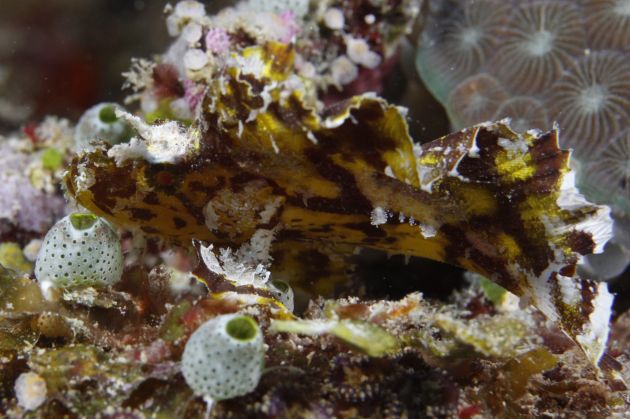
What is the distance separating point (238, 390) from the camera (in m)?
1.48

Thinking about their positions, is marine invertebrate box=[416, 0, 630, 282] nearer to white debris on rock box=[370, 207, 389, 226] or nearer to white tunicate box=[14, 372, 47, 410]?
white debris on rock box=[370, 207, 389, 226]

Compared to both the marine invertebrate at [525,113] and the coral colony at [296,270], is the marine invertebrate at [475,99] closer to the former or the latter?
→ the marine invertebrate at [525,113]

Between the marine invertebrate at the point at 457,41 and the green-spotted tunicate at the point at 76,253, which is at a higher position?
the marine invertebrate at the point at 457,41

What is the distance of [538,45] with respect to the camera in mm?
3023

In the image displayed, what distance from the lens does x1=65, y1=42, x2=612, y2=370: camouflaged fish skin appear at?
173cm

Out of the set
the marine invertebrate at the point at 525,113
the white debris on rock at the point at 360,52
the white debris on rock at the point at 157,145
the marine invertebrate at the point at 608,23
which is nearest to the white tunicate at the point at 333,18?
the white debris on rock at the point at 360,52

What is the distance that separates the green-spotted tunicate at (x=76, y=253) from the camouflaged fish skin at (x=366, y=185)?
0.20 m

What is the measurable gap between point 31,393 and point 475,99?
2.74 meters

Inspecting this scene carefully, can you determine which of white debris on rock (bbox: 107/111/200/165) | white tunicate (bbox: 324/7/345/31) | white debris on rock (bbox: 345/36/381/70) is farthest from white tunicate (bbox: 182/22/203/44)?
white debris on rock (bbox: 107/111/200/165)

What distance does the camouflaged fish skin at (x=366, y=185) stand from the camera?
173 cm

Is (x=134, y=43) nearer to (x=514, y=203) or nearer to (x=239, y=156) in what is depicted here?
(x=239, y=156)

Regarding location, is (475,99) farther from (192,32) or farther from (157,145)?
(157,145)

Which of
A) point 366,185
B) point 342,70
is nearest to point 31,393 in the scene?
point 366,185

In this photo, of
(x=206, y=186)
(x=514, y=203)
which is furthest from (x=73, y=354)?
(x=514, y=203)
